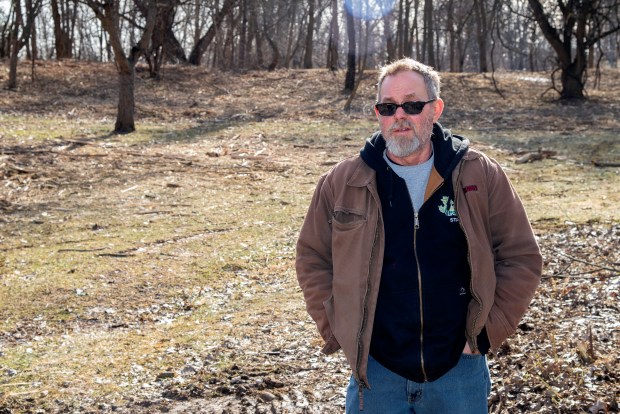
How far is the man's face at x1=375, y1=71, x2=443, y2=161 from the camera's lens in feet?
9.59

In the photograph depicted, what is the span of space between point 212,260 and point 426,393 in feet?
20.2

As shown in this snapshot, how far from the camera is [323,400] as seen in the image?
505 centimetres

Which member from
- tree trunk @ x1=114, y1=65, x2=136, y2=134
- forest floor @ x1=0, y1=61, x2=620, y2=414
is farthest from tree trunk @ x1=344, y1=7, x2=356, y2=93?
tree trunk @ x1=114, y1=65, x2=136, y2=134

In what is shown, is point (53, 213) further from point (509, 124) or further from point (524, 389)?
point (509, 124)

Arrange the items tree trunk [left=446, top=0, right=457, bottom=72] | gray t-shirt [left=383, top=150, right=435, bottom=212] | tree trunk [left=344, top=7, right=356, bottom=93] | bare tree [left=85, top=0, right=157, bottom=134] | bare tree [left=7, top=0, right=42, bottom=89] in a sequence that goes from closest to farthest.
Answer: gray t-shirt [left=383, top=150, right=435, bottom=212], bare tree [left=85, top=0, right=157, bottom=134], bare tree [left=7, top=0, right=42, bottom=89], tree trunk [left=344, top=7, right=356, bottom=93], tree trunk [left=446, top=0, right=457, bottom=72]

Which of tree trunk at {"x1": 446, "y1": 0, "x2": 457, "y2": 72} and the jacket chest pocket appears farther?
tree trunk at {"x1": 446, "y1": 0, "x2": 457, "y2": 72}

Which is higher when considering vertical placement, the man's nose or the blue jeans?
the man's nose

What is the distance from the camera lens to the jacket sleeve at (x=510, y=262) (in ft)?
9.41

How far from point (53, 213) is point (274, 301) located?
15.3ft

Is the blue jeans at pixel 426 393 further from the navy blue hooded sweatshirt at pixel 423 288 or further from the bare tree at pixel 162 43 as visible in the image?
the bare tree at pixel 162 43

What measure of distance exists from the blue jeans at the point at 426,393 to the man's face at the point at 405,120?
781 mm

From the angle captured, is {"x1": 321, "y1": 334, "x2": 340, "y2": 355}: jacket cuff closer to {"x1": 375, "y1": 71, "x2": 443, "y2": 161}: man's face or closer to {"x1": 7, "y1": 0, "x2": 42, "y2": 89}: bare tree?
{"x1": 375, "y1": 71, "x2": 443, "y2": 161}: man's face

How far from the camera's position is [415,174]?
296 centimetres

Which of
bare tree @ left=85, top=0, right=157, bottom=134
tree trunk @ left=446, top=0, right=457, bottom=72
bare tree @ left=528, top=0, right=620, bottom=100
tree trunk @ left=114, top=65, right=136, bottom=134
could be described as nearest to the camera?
bare tree @ left=85, top=0, right=157, bottom=134
